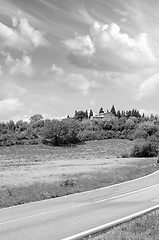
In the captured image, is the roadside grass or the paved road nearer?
the roadside grass

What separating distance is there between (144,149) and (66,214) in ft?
216

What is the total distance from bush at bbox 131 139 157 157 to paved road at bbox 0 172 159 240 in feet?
190

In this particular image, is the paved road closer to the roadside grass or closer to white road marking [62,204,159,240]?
white road marking [62,204,159,240]

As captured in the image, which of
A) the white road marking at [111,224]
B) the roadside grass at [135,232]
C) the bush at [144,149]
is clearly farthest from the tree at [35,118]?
the roadside grass at [135,232]

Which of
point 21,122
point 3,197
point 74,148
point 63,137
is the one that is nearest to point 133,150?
point 74,148

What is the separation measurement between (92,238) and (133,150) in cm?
6971

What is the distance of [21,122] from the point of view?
179250 millimetres

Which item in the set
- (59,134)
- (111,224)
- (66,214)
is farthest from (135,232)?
(59,134)

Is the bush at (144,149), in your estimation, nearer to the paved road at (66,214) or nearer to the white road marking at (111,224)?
the paved road at (66,214)

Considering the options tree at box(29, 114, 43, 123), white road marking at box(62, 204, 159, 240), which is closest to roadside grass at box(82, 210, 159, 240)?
white road marking at box(62, 204, 159, 240)

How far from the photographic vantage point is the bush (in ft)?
252

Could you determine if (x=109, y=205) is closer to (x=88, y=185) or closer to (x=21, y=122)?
(x=88, y=185)

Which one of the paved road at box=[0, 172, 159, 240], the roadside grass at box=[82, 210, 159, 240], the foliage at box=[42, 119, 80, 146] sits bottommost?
the paved road at box=[0, 172, 159, 240]

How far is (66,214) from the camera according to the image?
1319 cm
